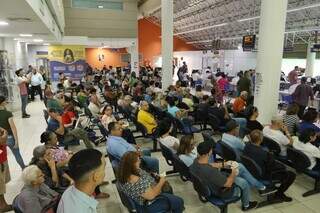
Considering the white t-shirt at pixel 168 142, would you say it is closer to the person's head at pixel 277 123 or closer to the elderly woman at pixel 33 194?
the person's head at pixel 277 123

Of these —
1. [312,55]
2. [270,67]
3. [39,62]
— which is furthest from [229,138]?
[39,62]

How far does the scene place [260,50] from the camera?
18.9ft

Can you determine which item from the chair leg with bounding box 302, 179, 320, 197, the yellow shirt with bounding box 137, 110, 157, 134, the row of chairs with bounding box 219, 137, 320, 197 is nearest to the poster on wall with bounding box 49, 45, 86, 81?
the yellow shirt with bounding box 137, 110, 157, 134

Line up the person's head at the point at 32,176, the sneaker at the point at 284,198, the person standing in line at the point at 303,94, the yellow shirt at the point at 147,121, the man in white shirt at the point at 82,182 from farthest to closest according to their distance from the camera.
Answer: the person standing in line at the point at 303,94 → the yellow shirt at the point at 147,121 → the sneaker at the point at 284,198 → the person's head at the point at 32,176 → the man in white shirt at the point at 82,182

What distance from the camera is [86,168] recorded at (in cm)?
171

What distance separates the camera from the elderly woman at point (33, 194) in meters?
2.58

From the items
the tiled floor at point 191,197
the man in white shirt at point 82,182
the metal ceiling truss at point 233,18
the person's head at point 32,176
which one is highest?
the metal ceiling truss at point 233,18

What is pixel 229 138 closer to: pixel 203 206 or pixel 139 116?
pixel 203 206

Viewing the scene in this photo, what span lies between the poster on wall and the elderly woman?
12.6 meters

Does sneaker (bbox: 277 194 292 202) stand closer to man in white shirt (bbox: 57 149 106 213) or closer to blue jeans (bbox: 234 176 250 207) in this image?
blue jeans (bbox: 234 176 250 207)

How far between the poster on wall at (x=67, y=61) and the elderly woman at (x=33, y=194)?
41.5 feet

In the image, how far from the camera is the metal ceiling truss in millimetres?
14619

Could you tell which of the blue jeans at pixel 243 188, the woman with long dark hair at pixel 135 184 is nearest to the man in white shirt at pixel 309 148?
the blue jeans at pixel 243 188

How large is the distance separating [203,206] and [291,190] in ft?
4.99
